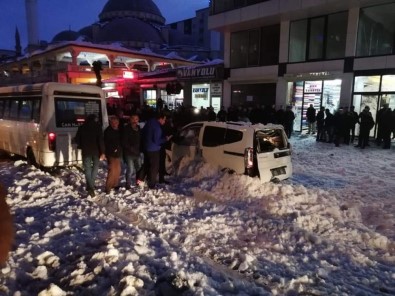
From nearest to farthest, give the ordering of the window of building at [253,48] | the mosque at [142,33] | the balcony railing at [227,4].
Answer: the balcony railing at [227,4]
the window of building at [253,48]
the mosque at [142,33]

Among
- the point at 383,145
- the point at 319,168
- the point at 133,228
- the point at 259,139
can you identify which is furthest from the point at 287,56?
the point at 133,228

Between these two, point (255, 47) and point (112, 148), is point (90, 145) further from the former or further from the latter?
point (255, 47)

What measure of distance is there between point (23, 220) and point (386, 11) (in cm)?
1783

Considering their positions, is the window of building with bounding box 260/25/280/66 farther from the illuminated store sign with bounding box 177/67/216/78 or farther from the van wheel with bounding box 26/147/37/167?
the van wheel with bounding box 26/147/37/167

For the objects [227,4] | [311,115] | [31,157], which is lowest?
[31,157]

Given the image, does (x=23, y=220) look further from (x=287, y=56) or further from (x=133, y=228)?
(x=287, y=56)

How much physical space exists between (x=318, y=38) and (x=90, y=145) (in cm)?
1552

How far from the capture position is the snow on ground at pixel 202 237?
4004 millimetres

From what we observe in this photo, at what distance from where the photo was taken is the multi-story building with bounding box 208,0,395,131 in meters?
16.2

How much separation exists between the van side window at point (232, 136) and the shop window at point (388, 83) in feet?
37.8

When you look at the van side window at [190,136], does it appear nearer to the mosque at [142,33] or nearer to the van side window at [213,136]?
the van side window at [213,136]

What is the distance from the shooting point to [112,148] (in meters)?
7.56

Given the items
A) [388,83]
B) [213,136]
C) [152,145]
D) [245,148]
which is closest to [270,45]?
[388,83]

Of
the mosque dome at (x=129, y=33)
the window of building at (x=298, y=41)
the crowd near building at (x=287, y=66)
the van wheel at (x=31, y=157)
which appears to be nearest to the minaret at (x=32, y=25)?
the mosque dome at (x=129, y=33)
